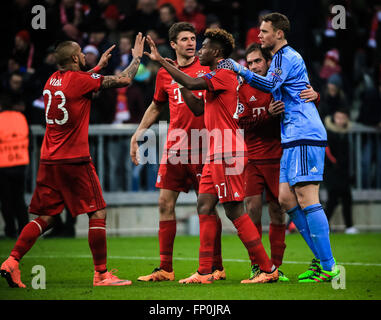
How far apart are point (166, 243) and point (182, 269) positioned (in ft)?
3.72

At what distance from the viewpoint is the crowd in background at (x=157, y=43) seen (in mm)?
13992

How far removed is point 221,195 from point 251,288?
0.88m

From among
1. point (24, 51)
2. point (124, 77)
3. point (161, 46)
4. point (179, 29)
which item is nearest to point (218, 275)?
point (124, 77)

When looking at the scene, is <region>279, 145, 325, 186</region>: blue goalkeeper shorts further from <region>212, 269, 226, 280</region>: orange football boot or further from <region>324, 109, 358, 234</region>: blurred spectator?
<region>324, 109, 358, 234</region>: blurred spectator

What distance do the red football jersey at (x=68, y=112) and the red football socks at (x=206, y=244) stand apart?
125 centimetres

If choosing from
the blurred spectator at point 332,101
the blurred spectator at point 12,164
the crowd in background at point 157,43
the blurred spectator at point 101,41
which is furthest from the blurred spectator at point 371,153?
the blurred spectator at point 12,164

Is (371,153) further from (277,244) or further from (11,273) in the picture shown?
(11,273)

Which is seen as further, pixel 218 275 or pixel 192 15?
pixel 192 15

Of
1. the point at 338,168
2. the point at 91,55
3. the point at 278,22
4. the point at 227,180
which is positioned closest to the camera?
the point at 227,180

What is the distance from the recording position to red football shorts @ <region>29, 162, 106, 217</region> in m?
7.25

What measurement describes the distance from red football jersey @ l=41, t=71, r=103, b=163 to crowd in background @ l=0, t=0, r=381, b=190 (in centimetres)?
580

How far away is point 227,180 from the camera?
7.10 meters

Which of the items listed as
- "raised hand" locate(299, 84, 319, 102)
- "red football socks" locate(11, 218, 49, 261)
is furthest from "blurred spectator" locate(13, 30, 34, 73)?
"raised hand" locate(299, 84, 319, 102)

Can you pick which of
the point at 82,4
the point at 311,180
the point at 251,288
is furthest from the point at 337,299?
the point at 82,4
